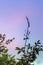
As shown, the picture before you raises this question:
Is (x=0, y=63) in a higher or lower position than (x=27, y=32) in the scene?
lower

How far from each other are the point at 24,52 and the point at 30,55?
0.31 metres

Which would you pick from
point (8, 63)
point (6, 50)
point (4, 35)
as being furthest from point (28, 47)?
point (4, 35)

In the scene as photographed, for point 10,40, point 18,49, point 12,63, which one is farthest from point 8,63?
point 10,40

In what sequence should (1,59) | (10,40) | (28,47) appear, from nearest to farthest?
(28,47) → (1,59) → (10,40)

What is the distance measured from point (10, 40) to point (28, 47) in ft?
10.0

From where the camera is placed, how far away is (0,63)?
8.45 m

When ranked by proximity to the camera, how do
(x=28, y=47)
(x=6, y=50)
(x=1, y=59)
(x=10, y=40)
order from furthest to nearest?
(x=10, y=40) → (x=6, y=50) → (x=1, y=59) → (x=28, y=47)

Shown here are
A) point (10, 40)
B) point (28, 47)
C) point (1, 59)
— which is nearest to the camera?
point (28, 47)

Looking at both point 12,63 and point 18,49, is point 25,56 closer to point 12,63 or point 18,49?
point 18,49

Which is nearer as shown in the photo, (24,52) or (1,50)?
(24,52)

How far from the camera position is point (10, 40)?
10.9 m

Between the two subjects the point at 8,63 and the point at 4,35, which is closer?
the point at 8,63

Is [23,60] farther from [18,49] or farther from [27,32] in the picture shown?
[27,32]

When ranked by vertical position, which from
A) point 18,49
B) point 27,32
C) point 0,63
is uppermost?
point 27,32
